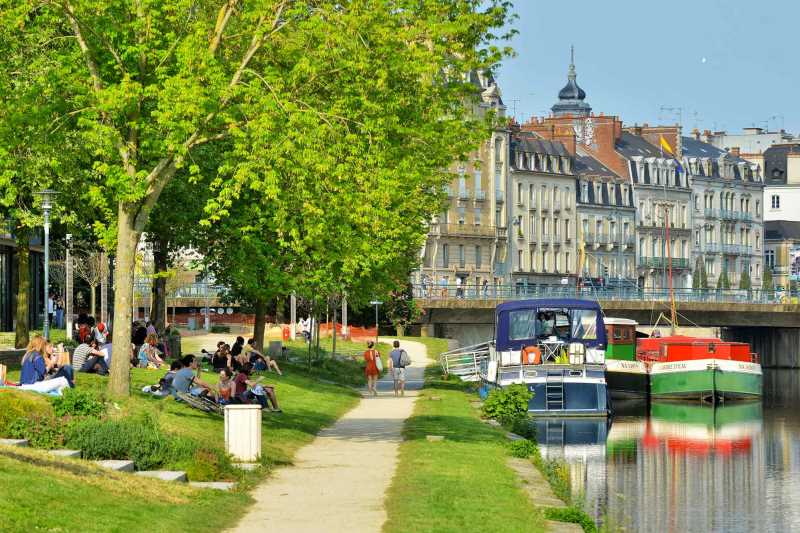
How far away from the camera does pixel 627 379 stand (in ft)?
266

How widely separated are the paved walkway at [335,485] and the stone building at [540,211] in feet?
378

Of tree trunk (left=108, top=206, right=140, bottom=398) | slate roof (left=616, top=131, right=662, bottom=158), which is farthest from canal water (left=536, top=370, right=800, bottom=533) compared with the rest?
slate roof (left=616, top=131, right=662, bottom=158)

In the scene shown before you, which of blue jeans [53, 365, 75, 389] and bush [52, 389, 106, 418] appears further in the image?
blue jeans [53, 365, 75, 389]

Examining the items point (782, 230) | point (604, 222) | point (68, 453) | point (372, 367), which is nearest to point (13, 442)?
point (68, 453)

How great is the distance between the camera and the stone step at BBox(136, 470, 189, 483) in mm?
24672

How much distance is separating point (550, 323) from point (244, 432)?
33226 millimetres

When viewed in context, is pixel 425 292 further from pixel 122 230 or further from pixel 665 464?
pixel 122 230

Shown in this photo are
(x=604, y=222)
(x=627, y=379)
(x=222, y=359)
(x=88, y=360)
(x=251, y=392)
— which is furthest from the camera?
(x=604, y=222)

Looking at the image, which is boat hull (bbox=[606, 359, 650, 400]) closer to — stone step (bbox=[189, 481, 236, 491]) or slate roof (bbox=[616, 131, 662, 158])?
stone step (bbox=[189, 481, 236, 491])

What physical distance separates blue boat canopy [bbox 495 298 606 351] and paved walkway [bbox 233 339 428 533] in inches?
749

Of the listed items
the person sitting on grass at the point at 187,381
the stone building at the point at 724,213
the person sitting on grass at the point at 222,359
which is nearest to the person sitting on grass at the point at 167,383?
the person sitting on grass at the point at 187,381

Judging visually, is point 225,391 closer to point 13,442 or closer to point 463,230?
point 13,442

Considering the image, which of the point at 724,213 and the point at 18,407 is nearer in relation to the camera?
the point at 18,407

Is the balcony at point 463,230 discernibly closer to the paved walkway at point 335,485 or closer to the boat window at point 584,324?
the boat window at point 584,324
